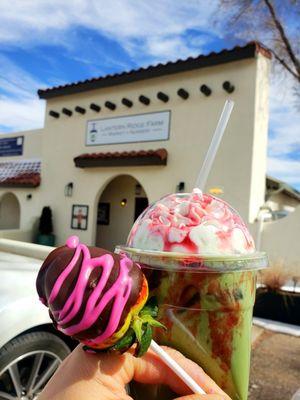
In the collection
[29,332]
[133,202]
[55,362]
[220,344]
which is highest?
[133,202]

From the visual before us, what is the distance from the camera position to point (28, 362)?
2.48 m

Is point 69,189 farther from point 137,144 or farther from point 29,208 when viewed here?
point 137,144

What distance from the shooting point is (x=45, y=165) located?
12953mm

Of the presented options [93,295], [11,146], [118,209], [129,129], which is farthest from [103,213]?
[93,295]

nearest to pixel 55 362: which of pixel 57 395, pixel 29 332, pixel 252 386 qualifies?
pixel 29 332

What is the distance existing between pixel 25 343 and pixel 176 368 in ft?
5.04

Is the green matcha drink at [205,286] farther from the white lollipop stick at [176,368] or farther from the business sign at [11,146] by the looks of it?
the business sign at [11,146]

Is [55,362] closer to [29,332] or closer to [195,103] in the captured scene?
[29,332]

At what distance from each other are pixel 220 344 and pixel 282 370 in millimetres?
3059

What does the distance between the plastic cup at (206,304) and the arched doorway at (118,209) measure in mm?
11158

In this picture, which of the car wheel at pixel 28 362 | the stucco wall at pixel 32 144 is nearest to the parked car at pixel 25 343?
the car wheel at pixel 28 362

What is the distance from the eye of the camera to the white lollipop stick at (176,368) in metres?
1.18

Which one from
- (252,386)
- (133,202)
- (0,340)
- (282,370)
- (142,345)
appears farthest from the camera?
(133,202)

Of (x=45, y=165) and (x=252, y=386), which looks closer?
(x=252, y=386)
